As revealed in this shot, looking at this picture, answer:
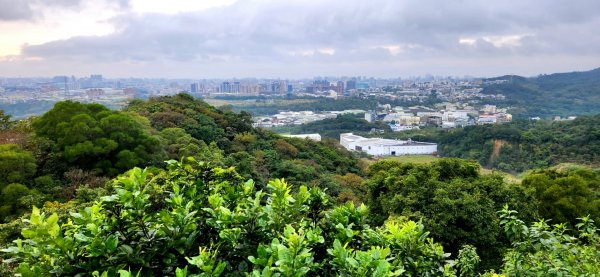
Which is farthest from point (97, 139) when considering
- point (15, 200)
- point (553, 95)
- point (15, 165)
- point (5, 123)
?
point (553, 95)

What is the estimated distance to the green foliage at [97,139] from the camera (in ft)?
32.7

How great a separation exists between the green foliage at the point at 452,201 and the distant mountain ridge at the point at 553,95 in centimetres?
7205

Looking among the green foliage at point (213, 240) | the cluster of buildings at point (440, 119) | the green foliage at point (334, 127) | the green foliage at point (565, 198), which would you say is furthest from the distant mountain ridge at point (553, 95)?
the green foliage at point (213, 240)

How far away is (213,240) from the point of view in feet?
6.79

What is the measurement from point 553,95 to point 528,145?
6999cm

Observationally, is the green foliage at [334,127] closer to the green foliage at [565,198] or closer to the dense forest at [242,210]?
the dense forest at [242,210]

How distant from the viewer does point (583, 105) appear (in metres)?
80.8

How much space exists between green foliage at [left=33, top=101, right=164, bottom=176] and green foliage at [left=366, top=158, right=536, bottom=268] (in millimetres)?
6439

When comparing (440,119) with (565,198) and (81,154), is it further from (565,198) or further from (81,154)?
(81,154)

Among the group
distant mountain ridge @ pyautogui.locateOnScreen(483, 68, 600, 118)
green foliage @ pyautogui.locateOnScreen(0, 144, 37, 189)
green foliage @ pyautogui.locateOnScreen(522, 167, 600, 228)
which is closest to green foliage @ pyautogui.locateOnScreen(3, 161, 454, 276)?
green foliage @ pyautogui.locateOnScreen(0, 144, 37, 189)

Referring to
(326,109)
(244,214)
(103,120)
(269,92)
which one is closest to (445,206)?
(244,214)

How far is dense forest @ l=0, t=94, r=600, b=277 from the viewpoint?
172 cm

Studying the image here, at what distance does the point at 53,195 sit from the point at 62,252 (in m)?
8.19

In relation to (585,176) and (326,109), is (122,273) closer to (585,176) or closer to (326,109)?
(585,176)
